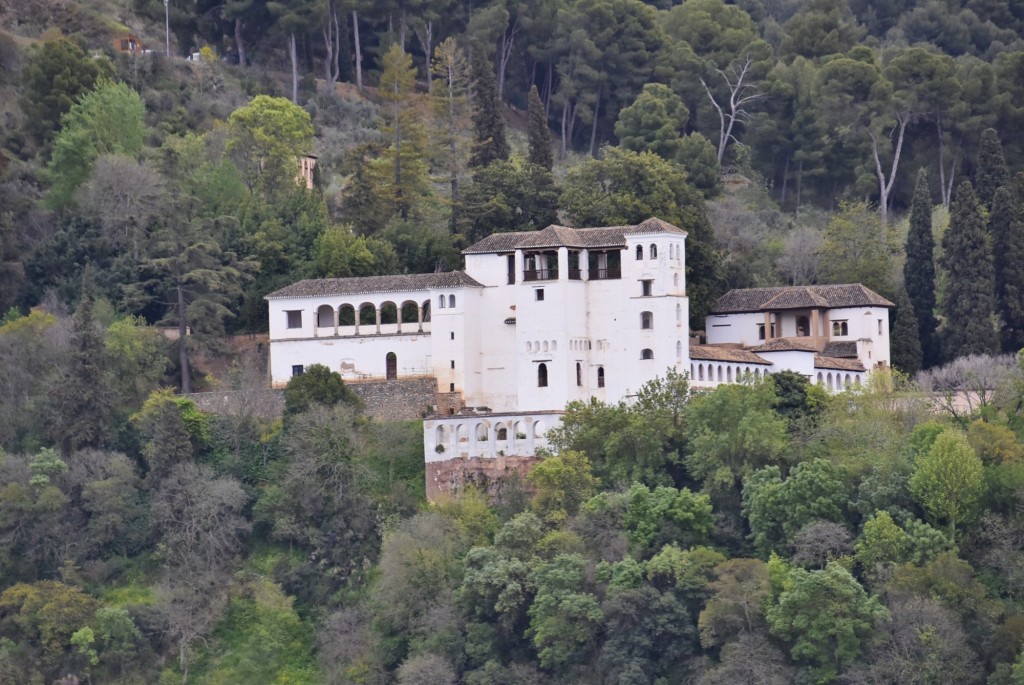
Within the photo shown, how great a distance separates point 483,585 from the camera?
62.7m

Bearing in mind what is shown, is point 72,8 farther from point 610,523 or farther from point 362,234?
point 610,523

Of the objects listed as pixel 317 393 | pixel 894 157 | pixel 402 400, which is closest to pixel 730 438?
pixel 402 400

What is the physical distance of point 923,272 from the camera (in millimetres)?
75500

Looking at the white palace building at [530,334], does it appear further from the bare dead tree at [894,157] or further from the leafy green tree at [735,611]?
the bare dead tree at [894,157]

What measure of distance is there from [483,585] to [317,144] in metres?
31.6

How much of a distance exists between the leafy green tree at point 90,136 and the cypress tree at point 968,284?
2596 cm

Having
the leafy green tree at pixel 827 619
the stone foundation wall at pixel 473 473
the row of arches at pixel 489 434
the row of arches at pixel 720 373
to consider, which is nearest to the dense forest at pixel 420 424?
the leafy green tree at pixel 827 619

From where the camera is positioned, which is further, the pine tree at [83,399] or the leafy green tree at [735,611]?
the pine tree at [83,399]

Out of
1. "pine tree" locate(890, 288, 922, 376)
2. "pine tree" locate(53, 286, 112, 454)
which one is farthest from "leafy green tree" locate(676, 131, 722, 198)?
"pine tree" locate(53, 286, 112, 454)

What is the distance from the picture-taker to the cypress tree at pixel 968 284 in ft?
239

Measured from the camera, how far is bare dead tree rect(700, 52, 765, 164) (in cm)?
9138

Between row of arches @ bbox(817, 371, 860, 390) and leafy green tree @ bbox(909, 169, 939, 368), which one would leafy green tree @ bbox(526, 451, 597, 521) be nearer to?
row of arches @ bbox(817, 371, 860, 390)

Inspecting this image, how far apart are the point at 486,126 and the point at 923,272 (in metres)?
14.7

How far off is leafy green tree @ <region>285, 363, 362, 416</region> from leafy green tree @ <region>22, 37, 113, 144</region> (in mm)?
17672
